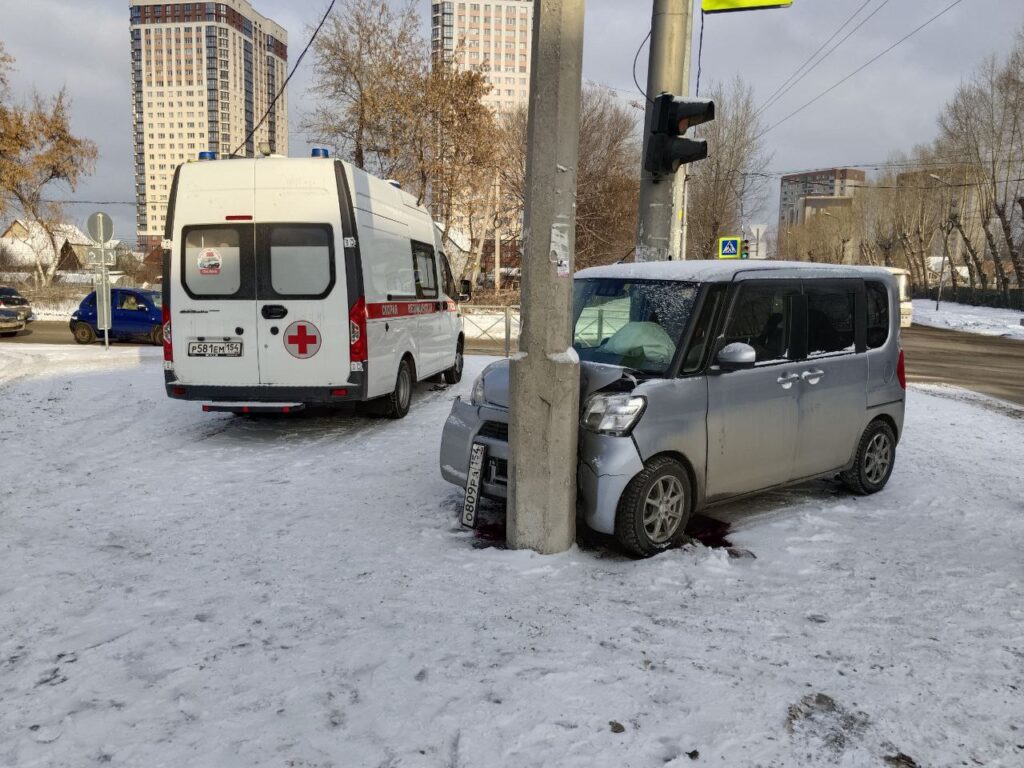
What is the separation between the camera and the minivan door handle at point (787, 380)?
210 inches

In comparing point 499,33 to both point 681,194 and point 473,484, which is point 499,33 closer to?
point 681,194

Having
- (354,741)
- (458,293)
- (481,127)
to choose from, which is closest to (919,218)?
(481,127)

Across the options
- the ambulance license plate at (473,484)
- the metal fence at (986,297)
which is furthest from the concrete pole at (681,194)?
the metal fence at (986,297)

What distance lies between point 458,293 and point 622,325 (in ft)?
24.2

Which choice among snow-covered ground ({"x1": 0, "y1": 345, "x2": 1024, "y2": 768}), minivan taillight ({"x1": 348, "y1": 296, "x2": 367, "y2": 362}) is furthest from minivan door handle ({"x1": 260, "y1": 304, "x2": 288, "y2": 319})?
snow-covered ground ({"x1": 0, "y1": 345, "x2": 1024, "y2": 768})

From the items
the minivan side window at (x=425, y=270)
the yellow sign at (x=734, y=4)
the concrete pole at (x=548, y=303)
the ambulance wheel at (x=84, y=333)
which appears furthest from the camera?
the ambulance wheel at (x=84, y=333)

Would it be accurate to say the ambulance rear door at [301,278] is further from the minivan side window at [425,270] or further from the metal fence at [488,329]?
the metal fence at [488,329]

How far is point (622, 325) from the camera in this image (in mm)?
5344

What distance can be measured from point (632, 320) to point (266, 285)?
424 centimetres

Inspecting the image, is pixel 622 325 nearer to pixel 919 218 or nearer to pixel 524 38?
pixel 919 218

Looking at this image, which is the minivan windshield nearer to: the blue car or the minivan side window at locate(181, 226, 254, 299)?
the minivan side window at locate(181, 226, 254, 299)

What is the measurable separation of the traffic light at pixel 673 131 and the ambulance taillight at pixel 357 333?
128 inches

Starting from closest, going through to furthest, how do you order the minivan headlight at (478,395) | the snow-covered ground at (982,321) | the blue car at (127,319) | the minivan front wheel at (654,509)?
the minivan front wheel at (654,509), the minivan headlight at (478,395), the blue car at (127,319), the snow-covered ground at (982,321)

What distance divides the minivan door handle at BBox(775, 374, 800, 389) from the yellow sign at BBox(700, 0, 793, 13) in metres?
4.67
